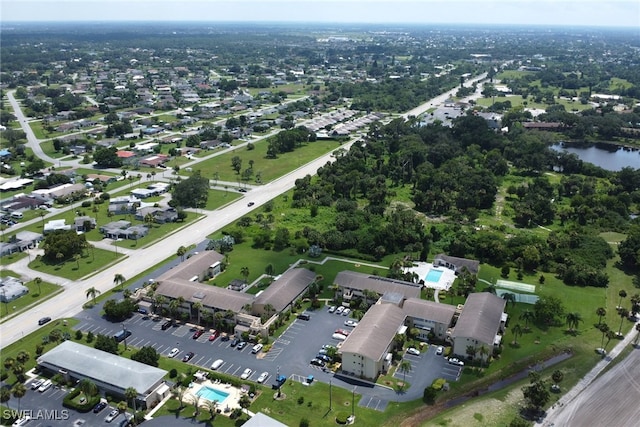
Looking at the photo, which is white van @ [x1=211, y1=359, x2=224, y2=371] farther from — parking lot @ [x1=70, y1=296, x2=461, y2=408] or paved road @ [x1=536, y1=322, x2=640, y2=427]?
paved road @ [x1=536, y1=322, x2=640, y2=427]

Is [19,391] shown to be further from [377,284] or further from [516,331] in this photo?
[516,331]

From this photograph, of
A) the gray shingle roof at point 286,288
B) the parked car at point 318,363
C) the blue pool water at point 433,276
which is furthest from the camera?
the blue pool water at point 433,276

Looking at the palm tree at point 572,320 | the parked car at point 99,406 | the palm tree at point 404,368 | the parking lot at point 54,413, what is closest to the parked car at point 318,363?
the palm tree at point 404,368

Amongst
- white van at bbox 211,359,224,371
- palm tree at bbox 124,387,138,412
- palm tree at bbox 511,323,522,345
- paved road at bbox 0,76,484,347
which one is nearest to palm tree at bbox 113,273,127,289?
paved road at bbox 0,76,484,347

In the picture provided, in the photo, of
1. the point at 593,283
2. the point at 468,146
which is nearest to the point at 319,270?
the point at 593,283

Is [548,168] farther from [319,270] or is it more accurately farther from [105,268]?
[105,268]

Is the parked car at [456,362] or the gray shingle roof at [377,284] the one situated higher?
the gray shingle roof at [377,284]

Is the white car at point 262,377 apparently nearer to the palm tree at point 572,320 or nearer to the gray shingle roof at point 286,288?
the gray shingle roof at point 286,288
